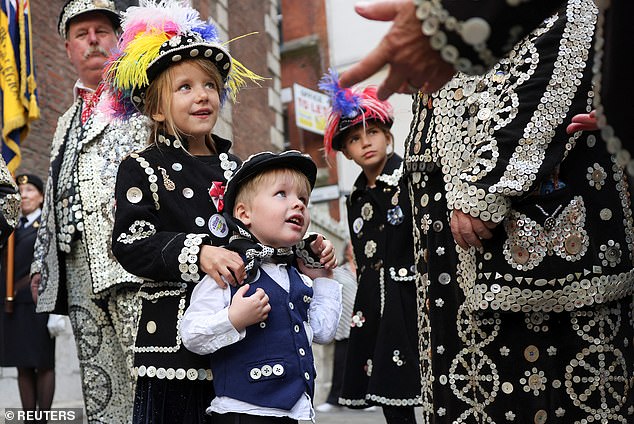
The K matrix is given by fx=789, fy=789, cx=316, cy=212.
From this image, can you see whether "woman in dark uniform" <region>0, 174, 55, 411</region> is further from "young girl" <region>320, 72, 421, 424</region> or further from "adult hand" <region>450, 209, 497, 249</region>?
"adult hand" <region>450, 209, 497, 249</region>

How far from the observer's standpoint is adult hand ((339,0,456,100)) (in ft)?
5.20

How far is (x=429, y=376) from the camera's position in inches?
114

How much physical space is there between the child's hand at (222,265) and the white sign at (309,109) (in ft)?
59.8

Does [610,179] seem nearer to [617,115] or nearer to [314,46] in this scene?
[617,115]

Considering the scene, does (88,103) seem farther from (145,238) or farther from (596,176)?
(596,176)

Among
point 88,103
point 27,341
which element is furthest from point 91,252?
point 27,341

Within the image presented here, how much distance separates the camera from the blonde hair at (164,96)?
2965 mm

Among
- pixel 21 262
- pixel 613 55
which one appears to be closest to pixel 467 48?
pixel 613 55

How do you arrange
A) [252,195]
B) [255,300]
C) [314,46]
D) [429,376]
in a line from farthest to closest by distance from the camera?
[314,46] < [429,376] < [252,195] < [255,300]

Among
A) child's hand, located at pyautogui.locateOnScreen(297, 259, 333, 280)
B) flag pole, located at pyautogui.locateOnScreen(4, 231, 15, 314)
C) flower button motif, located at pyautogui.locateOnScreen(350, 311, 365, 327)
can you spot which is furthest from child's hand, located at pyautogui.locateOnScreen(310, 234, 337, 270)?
flag pole, located at pyautogui.locateOnScreen(4, 231, 15, 314)

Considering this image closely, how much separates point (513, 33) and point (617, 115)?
278 mm

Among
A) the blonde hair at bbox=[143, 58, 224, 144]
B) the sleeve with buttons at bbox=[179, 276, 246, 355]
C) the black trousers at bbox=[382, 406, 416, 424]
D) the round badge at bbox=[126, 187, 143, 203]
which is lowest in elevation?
the black trousers at bbox=[382, 406, 416, 424]

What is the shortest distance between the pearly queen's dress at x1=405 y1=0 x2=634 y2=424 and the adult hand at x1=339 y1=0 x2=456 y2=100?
Answer: 0.97 m

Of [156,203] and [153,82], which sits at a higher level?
[153,82]
